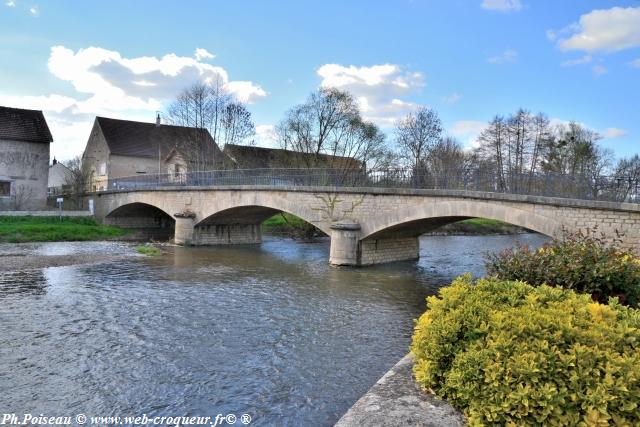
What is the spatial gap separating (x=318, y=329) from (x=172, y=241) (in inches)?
806

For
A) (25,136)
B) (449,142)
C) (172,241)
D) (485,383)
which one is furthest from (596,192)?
(25,136)

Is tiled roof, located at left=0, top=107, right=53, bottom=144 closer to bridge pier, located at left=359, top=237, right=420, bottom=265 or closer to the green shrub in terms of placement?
bridge pier, located at left=359, top=237, right=420, bottom=265

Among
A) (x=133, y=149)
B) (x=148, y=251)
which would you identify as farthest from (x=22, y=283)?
(x=133, y=149)

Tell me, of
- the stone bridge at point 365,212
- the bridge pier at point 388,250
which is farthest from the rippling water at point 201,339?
the stone bridge at point 365,212

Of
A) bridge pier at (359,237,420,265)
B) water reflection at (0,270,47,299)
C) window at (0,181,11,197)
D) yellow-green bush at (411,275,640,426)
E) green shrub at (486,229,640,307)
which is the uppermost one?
window at (0,181,11,197)

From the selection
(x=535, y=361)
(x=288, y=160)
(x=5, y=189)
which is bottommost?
(x=535, y=361)

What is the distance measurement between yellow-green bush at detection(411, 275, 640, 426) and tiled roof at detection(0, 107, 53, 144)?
125 ft

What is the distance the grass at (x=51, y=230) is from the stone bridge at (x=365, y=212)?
7.60ft

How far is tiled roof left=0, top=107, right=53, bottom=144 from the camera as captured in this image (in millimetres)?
34625

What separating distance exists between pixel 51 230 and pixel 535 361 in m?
30.2

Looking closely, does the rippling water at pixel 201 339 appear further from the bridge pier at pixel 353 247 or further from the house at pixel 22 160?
the house at pixel 22 160

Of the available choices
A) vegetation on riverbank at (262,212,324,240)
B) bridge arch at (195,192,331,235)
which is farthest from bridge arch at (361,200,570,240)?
vegetation on riverbank at (262,212,324,240)

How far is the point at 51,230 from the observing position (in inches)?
1113

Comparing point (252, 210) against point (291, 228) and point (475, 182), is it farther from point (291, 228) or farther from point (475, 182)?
point (475, 182)
